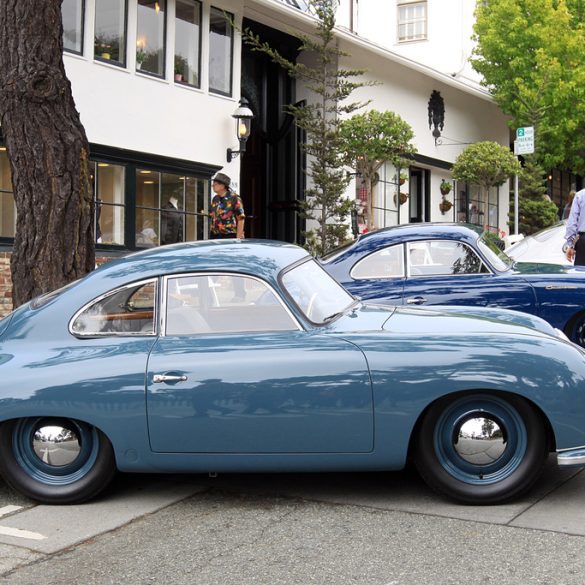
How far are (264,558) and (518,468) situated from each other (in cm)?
141

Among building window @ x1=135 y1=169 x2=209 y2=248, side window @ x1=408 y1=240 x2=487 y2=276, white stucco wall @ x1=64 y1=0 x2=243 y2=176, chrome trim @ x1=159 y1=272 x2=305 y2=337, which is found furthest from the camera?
building window @ x1=135 y1=169 x2=209 y2=248

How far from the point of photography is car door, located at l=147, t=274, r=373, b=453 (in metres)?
4.34

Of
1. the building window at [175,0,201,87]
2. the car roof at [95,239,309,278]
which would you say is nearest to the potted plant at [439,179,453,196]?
the building window at [175,0,201,87]

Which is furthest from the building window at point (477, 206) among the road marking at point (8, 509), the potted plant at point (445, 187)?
the road marking at point (8, 509)

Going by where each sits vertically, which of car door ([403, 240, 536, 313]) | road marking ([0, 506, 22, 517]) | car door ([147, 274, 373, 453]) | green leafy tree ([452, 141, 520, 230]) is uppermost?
green leafy tree ([452, 141, 520, 230])

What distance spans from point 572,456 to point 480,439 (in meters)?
0.44

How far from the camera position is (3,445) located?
458 centimetres

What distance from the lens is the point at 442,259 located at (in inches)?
317

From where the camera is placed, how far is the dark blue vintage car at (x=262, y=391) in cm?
433

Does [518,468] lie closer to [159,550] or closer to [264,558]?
[264,558]

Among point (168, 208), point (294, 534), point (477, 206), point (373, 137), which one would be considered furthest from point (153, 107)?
point (477, 206)

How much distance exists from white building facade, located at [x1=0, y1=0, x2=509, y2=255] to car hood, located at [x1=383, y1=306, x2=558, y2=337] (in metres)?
9.55

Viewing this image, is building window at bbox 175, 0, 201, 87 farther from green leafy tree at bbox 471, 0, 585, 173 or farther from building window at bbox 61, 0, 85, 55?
green leafy tree at bbox 471, 0, 585, 173

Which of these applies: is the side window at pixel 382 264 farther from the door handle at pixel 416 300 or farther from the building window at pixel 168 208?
the building window at pixel 168 208
